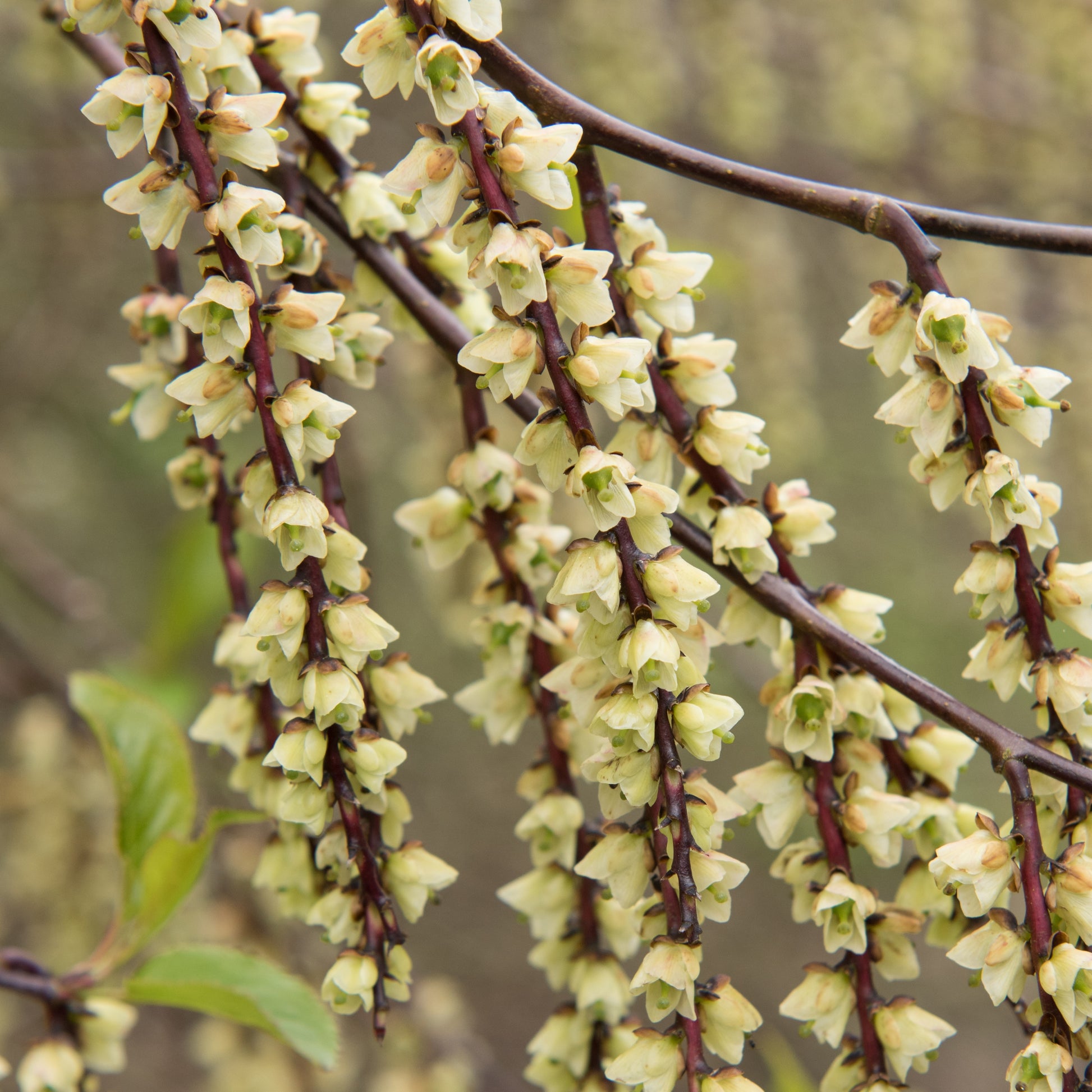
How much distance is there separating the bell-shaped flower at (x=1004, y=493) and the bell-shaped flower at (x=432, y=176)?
0.37 meters

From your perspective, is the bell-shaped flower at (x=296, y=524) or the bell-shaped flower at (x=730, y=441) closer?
the bell-shaped flower at (x=296, y=524)

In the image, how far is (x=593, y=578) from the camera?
0.62 m

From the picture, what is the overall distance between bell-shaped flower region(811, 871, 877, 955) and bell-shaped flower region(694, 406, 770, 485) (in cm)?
29

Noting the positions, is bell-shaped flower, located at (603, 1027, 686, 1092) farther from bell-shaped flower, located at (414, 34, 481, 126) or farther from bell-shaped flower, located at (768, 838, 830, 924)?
bell-shaped flower, located at (414, 34, 481, 126)

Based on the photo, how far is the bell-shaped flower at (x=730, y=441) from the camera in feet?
2.52

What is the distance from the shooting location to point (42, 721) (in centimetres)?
226

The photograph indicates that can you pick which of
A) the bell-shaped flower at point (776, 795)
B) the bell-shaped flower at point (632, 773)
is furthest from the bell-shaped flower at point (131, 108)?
the bell-shaped flower at point (776, 795)

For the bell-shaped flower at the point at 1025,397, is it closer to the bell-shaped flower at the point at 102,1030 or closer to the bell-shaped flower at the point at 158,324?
the bell-shaped flower at the point at 158,324

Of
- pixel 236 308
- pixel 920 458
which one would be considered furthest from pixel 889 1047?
pixel 236 308

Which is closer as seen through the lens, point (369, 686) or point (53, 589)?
point (369, 686)

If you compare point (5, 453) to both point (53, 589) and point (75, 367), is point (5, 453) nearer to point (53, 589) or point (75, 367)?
point (75, 367)

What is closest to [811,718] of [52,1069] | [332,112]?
[332,112]

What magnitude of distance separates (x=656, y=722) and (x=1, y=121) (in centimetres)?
400

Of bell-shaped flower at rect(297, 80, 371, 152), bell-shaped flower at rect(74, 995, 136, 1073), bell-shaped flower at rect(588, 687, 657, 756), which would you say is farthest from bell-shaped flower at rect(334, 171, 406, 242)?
bell-shaped flower at rect(74, 995, 136, 1073)
